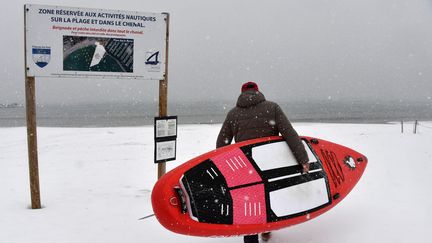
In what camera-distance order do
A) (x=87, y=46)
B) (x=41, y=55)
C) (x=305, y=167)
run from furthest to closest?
1. (x=87, y=46)
2. (x=41, y=55)
3. (x=305, y=167)

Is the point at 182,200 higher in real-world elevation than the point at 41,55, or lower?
lower

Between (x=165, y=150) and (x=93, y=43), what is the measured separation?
6.54 feet

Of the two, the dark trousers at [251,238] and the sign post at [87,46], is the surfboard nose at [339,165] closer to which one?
the dark trousers at [251,238]

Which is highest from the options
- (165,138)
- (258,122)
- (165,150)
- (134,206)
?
(258,122)

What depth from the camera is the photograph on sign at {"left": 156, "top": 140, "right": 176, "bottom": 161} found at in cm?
614

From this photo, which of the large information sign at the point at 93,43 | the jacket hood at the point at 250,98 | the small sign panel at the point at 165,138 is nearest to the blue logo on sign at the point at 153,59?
the large information sign at the point at 93,43

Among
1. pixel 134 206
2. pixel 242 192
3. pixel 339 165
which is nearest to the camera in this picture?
pixel 242 192

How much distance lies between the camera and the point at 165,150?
621cm

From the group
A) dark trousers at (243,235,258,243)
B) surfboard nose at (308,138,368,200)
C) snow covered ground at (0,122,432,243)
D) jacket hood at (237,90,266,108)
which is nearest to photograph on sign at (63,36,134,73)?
snow covered ground at (0,122,432,243)

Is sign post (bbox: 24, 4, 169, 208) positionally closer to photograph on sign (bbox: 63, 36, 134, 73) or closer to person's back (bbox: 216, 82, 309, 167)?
photograph on sign (bbox: 63, 36, 134, 73)

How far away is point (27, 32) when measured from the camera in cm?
542

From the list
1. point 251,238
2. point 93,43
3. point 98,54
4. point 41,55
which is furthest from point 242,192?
point 41,55

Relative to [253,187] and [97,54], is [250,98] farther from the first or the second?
[97,54]

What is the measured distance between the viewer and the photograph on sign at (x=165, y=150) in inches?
242
